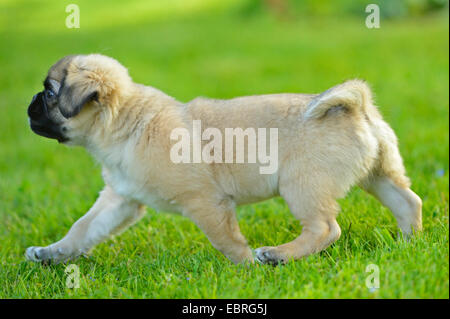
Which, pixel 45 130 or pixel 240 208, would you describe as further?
pixel 240 208

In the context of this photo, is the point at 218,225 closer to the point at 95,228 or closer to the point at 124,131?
the point at 124,131

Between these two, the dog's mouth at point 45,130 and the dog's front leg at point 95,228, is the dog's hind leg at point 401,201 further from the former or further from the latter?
the dog's mouth at point 45,130

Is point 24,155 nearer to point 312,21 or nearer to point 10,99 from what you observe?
point 10,99

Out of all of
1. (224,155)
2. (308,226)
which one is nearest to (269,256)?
(308,226)

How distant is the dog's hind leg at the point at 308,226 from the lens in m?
3.27

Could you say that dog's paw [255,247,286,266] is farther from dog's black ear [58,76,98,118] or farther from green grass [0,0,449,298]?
dog's black ear [58,76,98,118]

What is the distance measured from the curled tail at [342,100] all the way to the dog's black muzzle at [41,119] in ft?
4.92

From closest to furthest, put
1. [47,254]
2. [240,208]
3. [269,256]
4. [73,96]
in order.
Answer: [269,256], [73,96], [47,254], [240,208]

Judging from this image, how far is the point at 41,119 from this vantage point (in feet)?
11.7

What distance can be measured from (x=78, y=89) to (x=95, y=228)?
3.19 ft

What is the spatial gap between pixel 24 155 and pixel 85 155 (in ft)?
2.19

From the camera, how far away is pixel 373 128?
11.2ft

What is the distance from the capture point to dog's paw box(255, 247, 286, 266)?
10.7 ft

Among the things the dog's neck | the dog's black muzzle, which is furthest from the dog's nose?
the dog's neck
